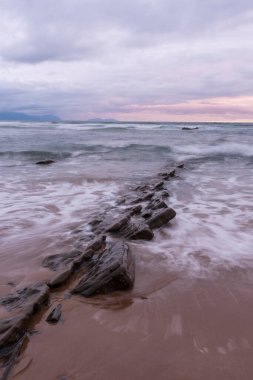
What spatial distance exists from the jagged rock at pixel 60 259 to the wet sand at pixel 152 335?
0.54 meters

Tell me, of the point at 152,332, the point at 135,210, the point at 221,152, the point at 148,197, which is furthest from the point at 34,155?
the point at 152,332

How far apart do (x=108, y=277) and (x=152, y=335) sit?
737mm

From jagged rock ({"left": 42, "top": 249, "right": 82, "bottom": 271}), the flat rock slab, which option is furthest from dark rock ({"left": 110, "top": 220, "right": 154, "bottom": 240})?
the flat rock slab

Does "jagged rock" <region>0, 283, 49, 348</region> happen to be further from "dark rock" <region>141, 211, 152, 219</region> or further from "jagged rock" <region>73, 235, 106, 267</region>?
"dark rock" <region>141, 211, 152, 219</region>

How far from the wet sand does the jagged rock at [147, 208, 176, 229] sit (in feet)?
5.35

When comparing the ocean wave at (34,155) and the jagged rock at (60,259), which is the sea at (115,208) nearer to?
the jagged rock at (60,259)

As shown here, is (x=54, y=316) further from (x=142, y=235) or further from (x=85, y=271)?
(x=142, y=235)

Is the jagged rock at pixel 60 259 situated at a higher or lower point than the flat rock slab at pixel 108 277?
lower

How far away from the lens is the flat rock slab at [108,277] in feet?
9.52

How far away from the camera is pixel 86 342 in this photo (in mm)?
2275

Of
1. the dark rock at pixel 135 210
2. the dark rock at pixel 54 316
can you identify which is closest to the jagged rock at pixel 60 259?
the dark rock at pixel 54 316

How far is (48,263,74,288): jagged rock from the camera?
9.84ft

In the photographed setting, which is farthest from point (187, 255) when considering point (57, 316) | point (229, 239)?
point (57, 316)

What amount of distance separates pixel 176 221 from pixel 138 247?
4.31 ft
